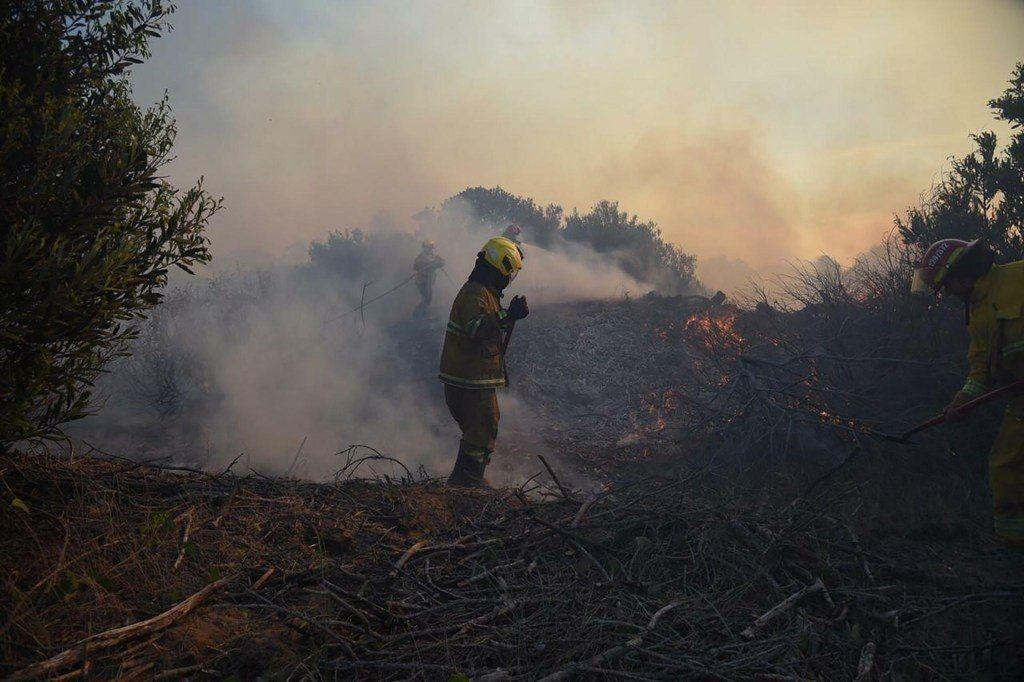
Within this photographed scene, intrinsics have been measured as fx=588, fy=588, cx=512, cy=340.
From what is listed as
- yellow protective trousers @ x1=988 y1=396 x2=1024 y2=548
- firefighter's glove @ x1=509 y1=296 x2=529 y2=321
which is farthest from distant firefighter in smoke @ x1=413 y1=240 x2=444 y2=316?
yellow protective trousers @ x1=988 y1=396 x2=1024 y2=548

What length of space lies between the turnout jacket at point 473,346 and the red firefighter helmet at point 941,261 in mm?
3240

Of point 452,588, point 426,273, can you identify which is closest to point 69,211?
point 452,588

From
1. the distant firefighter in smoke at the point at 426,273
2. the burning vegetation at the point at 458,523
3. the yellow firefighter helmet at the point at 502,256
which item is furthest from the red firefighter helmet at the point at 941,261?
the distant firefighter in smoke at the point at 426,273

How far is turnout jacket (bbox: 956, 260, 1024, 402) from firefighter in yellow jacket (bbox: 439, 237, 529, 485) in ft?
10.9

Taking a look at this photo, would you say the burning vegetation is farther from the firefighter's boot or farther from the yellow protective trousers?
the firefighter's boot

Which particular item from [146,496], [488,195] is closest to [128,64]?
[146,496]

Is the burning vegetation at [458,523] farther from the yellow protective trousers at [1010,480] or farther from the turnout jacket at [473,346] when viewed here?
the turnout jacket at [473,346]

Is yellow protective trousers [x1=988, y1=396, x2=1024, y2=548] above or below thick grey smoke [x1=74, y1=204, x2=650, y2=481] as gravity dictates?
below

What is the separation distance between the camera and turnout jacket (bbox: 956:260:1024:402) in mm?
3787

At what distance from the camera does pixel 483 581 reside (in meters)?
2.94

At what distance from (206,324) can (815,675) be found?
1170 centimetres

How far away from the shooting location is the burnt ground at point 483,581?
84.7 inches

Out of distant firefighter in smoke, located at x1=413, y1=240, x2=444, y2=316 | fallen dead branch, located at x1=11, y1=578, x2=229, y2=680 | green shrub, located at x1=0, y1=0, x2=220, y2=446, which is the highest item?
distant firefighter in smoke, located at x1=413, y1=240, x2=444, y2=316

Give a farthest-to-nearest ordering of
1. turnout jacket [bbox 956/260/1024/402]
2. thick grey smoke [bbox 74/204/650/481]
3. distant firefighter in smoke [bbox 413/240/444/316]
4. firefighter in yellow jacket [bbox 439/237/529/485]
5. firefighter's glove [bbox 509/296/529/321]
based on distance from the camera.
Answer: distant firefighter in smoke [bbox 413/240/444/316] → thick grey smoke [bbox 74/204/650/481] → firefighter in yellow jacket [bbox 439/237/529/485] → firefighter's glove [bbox 509/296/529/321] → turnout jacket [bbox 956/260/1024/402]
